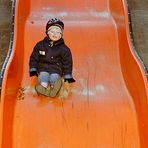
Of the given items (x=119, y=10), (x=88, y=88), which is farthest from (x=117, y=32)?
(x=88, y=88)

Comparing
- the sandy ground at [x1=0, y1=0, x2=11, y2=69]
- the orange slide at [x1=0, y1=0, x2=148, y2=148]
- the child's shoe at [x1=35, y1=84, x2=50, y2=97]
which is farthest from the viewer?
the sandy ground at [x1=0, y1=0, x2=11, y2=69]

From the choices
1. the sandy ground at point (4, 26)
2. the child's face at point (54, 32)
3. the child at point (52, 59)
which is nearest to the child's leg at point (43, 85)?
the child at point (52, 59)

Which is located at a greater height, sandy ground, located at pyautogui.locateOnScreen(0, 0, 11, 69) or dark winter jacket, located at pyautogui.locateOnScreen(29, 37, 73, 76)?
sandy ground, located at pyautogui.locateOnScreen(0, 0, 11, 69)

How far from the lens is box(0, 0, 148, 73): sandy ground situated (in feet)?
8.58

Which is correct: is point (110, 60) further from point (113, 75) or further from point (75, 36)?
point (75, 36)

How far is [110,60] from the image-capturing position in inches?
90.1

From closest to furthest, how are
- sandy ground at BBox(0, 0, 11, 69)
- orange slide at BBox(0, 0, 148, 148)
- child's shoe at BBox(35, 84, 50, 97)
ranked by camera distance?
orange slide at BBox(0, 0, 148, 148), child's shoe at BBox(35, 84, 50, 97), sandy ground at BBox(0, 0, 11, 69)

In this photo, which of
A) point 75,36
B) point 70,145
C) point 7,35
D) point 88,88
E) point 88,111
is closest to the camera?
point 70,145

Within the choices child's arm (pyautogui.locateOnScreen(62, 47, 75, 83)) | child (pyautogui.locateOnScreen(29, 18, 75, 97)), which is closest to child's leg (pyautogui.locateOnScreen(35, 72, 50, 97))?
child (pyautogui.locateOnScreen(29, 18, 75, 97))

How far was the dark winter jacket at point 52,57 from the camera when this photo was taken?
6.64ft

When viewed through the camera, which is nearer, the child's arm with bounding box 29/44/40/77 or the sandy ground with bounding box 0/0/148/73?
the child's arm with bounding box 29/44/40/77

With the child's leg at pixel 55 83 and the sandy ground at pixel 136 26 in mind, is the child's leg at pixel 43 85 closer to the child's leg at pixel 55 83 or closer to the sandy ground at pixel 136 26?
the child's leg at pixel 55 83

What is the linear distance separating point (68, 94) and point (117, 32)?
67 cm

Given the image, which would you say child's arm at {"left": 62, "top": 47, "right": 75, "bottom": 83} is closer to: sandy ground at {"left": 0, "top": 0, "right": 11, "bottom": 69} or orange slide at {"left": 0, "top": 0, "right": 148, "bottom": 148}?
orange slide at {"left": 0, "top": 0, "right": 148, "bottom": 148}
